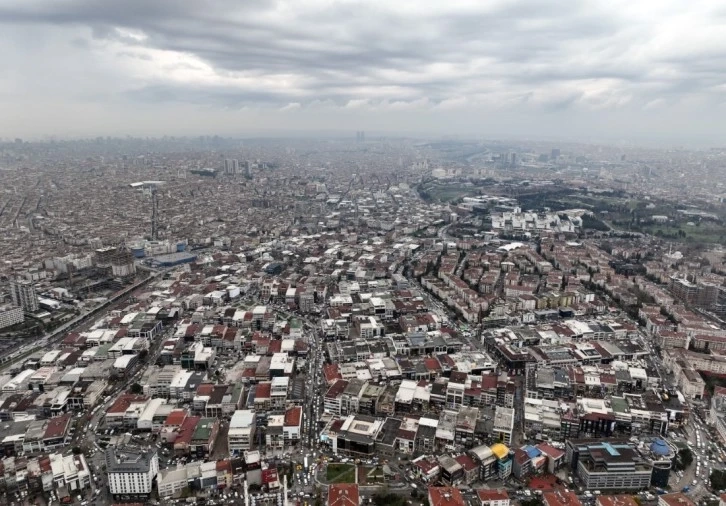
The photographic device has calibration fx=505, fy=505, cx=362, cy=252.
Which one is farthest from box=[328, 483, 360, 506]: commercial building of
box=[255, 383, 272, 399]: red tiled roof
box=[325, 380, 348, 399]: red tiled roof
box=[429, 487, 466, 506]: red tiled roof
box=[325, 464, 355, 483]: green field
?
box=[255, 383, 272, 399]: red tiled roof

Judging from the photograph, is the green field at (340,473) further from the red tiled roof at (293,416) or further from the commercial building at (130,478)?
the commercial building at (130,478)

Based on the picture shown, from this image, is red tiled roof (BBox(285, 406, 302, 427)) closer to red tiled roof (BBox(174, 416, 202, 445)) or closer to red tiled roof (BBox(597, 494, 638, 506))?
red tiled roof (BBox(174, 416, 202, 445))

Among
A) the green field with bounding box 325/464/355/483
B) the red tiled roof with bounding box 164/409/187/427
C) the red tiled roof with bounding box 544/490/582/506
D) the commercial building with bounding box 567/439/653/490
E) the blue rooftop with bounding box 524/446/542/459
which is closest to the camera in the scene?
Answer: the red tiled roof with bounding box 544/490/582/506

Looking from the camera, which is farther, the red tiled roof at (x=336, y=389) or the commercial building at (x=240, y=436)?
the red tiled roof at (x=336, y=389)

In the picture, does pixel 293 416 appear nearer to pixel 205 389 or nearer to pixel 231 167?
pixel 205 389

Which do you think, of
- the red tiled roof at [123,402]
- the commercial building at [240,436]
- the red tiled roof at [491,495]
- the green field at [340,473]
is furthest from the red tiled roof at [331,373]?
the red tiled roof at [491,495]

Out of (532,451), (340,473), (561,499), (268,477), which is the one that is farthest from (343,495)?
(532,451)

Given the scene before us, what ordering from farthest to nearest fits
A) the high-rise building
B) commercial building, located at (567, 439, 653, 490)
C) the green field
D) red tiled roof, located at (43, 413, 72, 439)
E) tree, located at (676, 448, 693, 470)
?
the high-rise building < red tiled roof, located at (43, 413, 72, 439) < tree, located at (676, 448, 693, 470) < the green field < commercial building, located at (567, 439, 653, 490)
